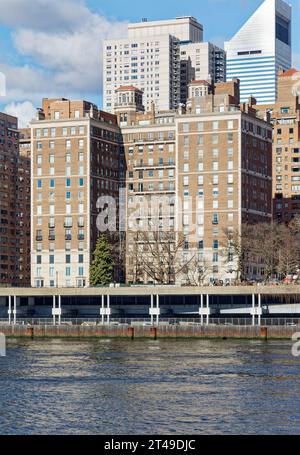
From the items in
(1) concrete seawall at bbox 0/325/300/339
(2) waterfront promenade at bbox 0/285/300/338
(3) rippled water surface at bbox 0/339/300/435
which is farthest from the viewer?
(2) waterfront promenade at bbox 0/285/300/338

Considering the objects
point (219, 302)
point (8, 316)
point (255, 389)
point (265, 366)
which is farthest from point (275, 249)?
point (255, 389)

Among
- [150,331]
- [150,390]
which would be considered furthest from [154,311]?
[150,390]

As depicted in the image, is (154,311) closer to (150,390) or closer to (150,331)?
(150,331)

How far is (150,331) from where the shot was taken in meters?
149

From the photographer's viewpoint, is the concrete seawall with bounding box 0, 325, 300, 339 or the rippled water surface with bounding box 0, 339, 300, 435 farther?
the concrete seawall with bounding box 0, 325, 300, 339

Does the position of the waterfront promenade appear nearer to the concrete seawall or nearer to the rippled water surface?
the concrete seawall

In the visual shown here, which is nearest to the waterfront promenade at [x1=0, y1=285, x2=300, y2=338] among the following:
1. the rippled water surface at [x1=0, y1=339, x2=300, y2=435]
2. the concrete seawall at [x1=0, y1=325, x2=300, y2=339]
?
the concrete seawall at [x1=0, y1=325, x2=300, y2=339]

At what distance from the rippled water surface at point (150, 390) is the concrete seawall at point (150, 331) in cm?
1316

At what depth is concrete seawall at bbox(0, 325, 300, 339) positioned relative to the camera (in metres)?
145

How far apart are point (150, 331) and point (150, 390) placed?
191ft

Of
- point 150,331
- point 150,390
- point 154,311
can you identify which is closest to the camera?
point 150,390

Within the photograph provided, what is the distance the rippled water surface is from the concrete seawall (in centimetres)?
1316

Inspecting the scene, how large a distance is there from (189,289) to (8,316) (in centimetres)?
3156

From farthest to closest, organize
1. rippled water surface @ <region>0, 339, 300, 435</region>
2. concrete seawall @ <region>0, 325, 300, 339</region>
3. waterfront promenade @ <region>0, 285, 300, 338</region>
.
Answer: waterfront promenade @ <region>0, 285, 300, 338</region>, concrete seawall @ <region>0, 325, 300, 339</region>, rippled water surface @ <region>0, 339, 300, 435</region>
